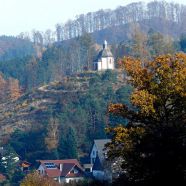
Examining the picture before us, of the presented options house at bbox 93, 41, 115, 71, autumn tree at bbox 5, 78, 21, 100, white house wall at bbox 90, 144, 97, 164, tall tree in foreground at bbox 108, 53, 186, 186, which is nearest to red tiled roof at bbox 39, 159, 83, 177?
white house wall at bbox 90, 144, 97, 164

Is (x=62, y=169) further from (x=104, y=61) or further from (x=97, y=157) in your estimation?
(x=104, y=61)

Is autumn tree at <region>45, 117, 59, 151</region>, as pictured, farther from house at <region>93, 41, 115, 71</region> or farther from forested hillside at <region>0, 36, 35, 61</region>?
forested hillside at <region>0, 36, 35, 61</region>

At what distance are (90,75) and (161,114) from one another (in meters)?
45.8

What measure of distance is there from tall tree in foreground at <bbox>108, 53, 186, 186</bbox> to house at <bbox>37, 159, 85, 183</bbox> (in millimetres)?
23542

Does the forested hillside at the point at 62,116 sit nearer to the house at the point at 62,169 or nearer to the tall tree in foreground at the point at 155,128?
the house at the point at 62,169

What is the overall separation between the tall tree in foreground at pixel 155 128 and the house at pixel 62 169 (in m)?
23.5

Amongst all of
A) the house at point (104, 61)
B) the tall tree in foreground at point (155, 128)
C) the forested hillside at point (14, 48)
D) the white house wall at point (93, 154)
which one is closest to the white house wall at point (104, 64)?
the house at point (104, 61)

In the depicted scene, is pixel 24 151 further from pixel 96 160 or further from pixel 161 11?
pixel 161 11

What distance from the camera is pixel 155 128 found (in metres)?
13.4

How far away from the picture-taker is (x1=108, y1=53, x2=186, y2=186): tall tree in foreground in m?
12.7

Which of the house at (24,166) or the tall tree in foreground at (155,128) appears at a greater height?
the tall tree in foreground at (155,128)

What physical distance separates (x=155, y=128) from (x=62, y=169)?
25115 millimetres

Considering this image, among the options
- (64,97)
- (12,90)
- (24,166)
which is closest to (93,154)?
(24,166)

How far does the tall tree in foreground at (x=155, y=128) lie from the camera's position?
12.7 metres
